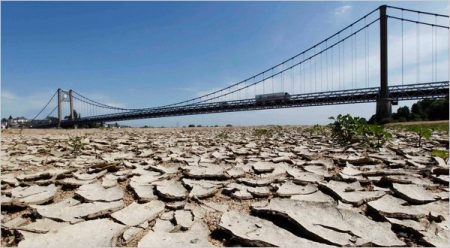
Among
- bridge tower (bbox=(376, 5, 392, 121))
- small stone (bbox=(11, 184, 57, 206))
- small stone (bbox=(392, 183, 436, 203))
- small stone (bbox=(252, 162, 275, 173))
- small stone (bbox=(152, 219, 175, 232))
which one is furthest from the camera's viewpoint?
bridge tower (bbox=(376, 5, 392, 121))

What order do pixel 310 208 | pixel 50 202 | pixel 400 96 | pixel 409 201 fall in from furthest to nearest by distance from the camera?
1. pixel 400 96
2. pixel 50 202
3. pixel 409 201
4. pixel 310 208

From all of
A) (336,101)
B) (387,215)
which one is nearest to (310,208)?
(387,215)

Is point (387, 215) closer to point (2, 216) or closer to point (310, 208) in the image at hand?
point (310, 208)

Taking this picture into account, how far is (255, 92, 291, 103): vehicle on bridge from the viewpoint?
3089 cm

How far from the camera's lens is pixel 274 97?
31969 millimetres

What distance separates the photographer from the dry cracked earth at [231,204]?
5.04 ft

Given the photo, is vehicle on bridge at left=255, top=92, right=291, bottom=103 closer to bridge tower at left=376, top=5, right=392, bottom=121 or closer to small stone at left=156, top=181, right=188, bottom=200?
bridge tower at left=376, top=5, right=392, bottom=121

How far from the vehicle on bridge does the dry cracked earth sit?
2772 cm

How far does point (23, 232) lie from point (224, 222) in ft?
2.96

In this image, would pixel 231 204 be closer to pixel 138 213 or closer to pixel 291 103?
pixel 138 213

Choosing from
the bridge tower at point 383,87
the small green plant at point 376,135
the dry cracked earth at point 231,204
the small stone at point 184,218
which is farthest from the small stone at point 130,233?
the bridge tower at point 383,87

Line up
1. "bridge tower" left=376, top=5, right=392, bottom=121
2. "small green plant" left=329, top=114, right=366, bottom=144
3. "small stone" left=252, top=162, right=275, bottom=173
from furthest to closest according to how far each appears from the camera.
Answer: "bridge tower" left=376, top=5, right=392, bottom=121 → "small green plant" left=329, top=114, right=366, bottom=144 → "small stone" left=252, top=162, right=275, bottom=173

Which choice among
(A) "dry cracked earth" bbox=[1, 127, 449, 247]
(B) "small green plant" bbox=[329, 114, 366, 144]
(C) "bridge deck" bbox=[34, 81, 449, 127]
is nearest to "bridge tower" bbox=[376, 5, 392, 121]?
(C) "bridge deck" bbox=[34, 81, 449, 127]

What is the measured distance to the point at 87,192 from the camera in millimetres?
2320
